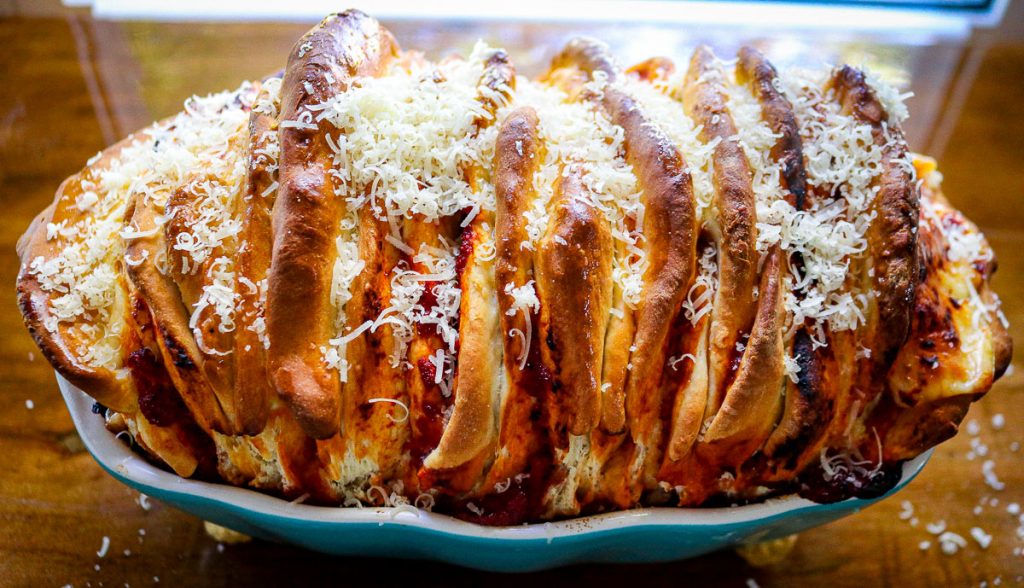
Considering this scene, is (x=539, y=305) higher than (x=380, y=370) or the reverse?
higher

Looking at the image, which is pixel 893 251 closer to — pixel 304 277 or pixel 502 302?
pixel 502 302

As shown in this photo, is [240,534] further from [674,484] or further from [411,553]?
[674,484]

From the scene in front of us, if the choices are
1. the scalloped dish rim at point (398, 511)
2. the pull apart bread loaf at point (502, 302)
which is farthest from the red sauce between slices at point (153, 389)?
the scalloped dish rim at point (398, 511)

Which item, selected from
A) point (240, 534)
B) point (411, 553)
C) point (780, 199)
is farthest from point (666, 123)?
point (240, 534)

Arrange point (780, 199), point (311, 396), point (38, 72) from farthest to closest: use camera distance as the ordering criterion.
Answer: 1. point (38, 72)
2. point (780, 199)
3. point (311, 396)

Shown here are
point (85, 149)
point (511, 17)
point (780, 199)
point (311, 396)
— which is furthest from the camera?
point (511, 17)

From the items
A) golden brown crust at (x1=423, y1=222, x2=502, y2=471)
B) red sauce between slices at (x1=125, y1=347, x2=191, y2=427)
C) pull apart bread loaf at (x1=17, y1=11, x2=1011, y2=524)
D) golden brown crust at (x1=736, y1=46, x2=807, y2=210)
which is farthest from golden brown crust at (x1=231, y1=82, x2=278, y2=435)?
golden brown crust at (x1=736, y1=46, x2=807, y2=210)

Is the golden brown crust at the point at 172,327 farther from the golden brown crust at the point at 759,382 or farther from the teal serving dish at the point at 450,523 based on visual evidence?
the golden brown crust at the point at 759,382
